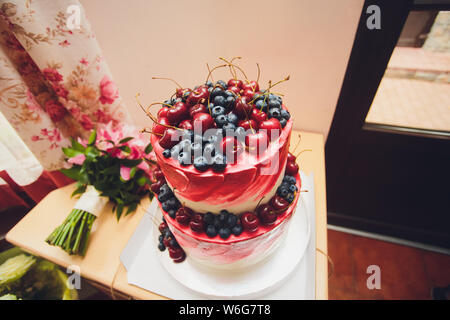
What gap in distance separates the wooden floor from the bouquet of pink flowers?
1302mm

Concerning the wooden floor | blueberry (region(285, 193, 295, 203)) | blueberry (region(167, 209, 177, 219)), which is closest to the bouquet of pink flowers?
blueberry (region(167, 209, 177, 219))

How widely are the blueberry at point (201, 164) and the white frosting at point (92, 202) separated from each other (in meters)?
0.68

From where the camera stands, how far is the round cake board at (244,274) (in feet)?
2.31

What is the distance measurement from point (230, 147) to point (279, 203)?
0.22m

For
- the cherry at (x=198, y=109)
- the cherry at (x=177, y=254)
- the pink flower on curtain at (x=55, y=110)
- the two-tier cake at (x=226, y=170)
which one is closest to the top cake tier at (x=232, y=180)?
the two-tier cake at (x=226, y=170)

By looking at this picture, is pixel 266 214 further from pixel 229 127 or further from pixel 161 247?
pixel 161 247

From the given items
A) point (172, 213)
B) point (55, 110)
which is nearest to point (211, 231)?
point (172, 213)

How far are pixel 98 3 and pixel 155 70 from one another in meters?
0.36

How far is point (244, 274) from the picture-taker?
74cm

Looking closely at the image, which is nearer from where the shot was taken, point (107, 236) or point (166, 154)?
point (166, 154)

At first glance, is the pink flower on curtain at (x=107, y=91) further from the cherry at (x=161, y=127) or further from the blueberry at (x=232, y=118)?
the blueberry at (x=232, y=118)

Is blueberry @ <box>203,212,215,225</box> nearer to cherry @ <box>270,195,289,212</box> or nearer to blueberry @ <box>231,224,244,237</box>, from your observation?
blueberry @ <box>231,224,244,237</box>

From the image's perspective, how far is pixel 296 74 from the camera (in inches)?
40.6
